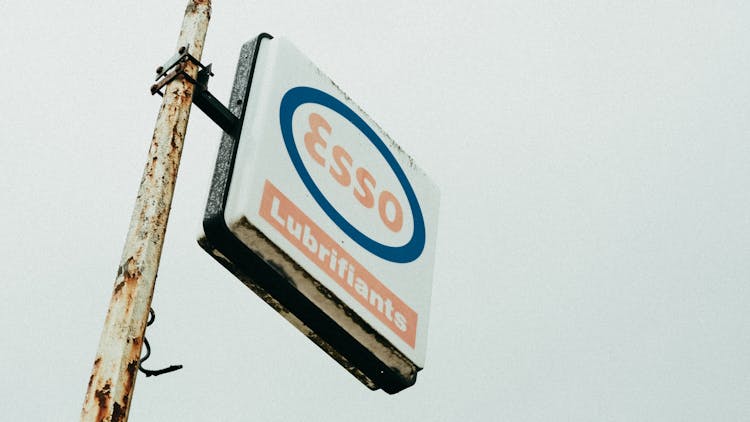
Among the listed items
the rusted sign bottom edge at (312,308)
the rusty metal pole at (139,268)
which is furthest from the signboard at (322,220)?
the rusty metal pole at (139,268)

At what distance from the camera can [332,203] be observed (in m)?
3.57

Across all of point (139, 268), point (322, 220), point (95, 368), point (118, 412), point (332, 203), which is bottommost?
point (118, 412)

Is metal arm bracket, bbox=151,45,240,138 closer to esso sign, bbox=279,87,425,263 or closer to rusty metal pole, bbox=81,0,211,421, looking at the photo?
rusty metal pole, bbox=81,0,211,421

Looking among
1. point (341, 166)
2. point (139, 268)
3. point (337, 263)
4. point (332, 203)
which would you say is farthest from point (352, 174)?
point (139, 268)

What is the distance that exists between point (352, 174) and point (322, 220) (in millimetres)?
432

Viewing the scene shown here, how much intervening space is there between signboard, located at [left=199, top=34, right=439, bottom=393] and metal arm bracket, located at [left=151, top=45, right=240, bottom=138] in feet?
0.32

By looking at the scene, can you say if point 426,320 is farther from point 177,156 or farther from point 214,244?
point 177,156

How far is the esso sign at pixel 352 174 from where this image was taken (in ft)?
11.6

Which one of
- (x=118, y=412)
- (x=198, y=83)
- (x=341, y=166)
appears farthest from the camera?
(x=341, y=166)

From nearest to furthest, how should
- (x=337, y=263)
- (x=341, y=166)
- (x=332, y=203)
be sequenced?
1. (x=337, y=263)
2. (x=332, y=203)
3. (x=341, y=166)

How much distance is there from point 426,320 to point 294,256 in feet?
3.04

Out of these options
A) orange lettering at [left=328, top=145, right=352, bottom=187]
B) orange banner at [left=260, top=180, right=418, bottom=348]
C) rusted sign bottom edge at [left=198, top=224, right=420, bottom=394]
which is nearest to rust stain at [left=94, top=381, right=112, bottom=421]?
rusted sign bottom edge at [left=198, top=224, right=420, bottom=394]

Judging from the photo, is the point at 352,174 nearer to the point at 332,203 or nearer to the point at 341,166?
the point at 341,166

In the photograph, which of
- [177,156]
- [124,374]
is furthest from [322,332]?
[124,374]
